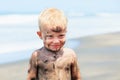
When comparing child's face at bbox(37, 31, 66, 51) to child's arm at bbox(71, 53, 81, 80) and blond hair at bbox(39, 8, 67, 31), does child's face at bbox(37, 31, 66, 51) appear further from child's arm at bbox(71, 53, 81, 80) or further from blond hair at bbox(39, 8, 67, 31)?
child's arm at bbox(71, 53, 81, 80)

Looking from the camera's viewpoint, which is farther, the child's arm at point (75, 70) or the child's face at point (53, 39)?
the child's arm at point (75, 70)

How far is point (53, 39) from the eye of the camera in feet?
12.2

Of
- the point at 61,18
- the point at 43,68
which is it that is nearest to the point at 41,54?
the point at 43,68

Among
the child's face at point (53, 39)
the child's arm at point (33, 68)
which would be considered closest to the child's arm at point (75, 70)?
the child's face at point (53, 39)

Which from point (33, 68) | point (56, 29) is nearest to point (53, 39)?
point (56, 29)

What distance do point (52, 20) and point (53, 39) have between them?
15 centimetres

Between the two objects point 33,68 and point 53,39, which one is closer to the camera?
point 53,39

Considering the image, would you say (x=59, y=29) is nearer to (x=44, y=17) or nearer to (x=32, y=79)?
(x=44, y=17)

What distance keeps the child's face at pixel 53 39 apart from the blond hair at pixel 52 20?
0.17ft

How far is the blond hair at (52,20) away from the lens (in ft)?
12.0

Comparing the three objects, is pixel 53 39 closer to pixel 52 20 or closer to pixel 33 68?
pixel 52 20

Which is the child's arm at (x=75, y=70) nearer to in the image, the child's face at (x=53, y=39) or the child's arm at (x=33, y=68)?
the child's face at (x=53, y=39)

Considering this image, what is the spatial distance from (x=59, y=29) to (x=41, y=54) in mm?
280

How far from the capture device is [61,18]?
3684mm
